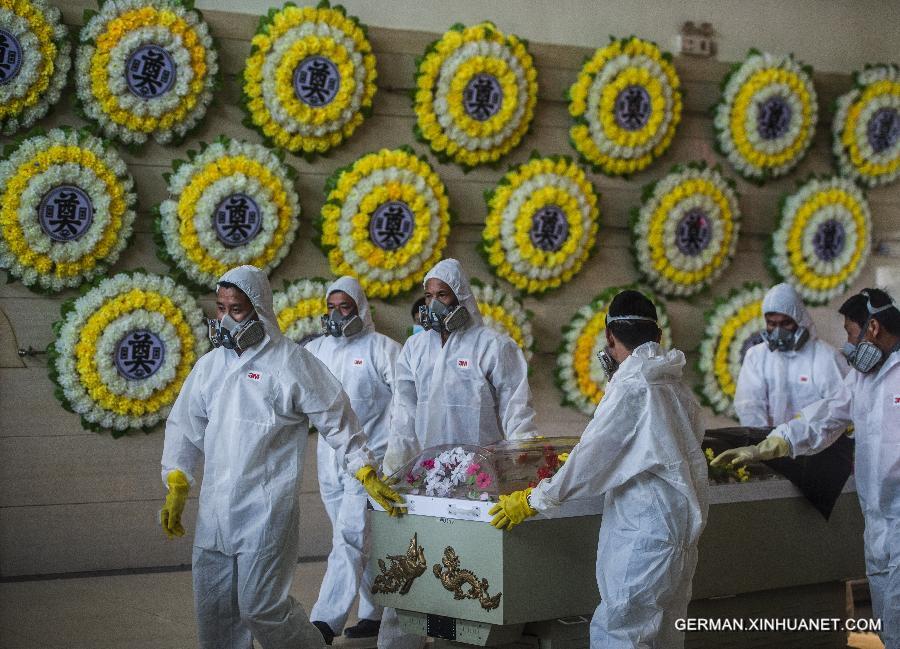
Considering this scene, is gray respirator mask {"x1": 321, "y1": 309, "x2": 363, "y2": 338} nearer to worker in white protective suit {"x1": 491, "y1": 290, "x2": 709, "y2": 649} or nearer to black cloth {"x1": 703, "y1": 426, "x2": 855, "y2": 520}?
black cloth {"x1": 703, "y1": 426, "x2": 855, "y2": 520}

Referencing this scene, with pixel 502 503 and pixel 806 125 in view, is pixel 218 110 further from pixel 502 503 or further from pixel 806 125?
pixel 806 125

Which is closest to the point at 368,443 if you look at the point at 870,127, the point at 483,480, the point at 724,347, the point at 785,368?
the point at 483,480

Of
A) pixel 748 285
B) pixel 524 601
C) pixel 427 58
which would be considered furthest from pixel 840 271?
pixel 524 601

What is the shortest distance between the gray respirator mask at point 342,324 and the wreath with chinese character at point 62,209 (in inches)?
52.3

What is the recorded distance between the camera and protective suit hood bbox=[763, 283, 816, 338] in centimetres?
627

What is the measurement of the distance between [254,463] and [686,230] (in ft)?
15.5

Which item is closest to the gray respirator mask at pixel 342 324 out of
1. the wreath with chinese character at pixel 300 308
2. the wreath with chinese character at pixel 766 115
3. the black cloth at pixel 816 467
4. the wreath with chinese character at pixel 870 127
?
the wreath with chinese character at pixel 300 308

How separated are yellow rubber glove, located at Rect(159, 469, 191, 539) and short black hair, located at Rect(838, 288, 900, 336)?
292 cm

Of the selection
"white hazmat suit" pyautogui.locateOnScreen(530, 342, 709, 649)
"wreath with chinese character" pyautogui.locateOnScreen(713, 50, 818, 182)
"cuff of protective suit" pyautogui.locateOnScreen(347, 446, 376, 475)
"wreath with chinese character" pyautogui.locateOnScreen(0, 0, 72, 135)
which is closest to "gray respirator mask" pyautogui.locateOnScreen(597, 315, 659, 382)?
"white hazmat suit" pyautogui.locateOnScreen(530, 342, 709, 649)

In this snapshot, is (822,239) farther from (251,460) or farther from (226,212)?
(251,460)

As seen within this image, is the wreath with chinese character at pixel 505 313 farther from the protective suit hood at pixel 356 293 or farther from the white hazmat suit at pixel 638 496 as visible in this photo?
the white hazmat suit at pixel 638 496

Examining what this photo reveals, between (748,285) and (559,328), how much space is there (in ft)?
5.49

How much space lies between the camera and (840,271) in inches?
331

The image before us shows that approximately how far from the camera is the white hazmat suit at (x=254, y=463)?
13.1 ft
